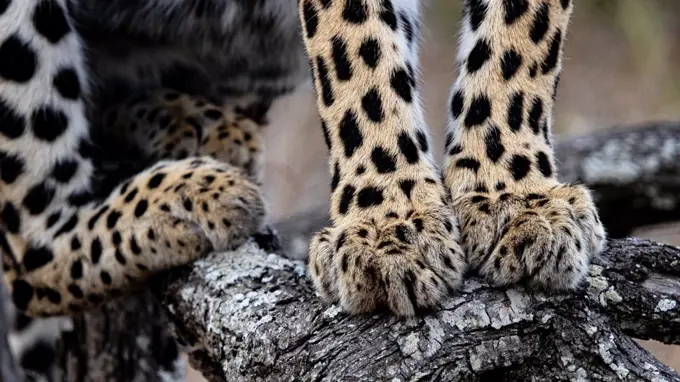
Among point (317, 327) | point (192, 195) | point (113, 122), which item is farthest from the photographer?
point (113, 122)

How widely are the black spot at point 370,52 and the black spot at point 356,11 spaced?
0.08 meters

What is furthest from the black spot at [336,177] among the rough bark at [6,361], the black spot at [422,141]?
the rough bark at [6,361]

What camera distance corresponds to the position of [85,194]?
443 centimetres

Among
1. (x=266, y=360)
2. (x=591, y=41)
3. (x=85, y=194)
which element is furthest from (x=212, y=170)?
(x=591, y=41)

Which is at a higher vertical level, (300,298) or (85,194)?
(85,194)

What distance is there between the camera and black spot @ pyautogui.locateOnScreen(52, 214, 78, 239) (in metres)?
4.31

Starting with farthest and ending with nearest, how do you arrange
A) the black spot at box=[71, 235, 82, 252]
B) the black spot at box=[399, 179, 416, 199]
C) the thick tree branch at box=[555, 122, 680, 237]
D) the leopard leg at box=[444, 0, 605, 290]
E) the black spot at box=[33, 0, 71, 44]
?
the thick tree branch at box=[555, 122, 680, 237], the black spot at box=[33, 0, 71, 44], the black spot at box=[71, 235, 82, 252], the black spot at box=[399, 179, 416, 199], the leopard leg at box=[444, 0, 605, 290]

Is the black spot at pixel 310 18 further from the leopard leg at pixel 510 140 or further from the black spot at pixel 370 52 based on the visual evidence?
the leopard leg at pixel 510 140

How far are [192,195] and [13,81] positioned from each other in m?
0.83

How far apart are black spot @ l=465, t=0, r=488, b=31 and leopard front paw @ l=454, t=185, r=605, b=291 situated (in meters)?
0.60

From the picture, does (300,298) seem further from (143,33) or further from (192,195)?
(143,33)

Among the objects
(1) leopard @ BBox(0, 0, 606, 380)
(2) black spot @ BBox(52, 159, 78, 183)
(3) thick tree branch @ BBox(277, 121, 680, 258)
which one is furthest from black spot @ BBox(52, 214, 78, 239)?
(3) thick tree branch @ BBox(277, 121, 680, 258)

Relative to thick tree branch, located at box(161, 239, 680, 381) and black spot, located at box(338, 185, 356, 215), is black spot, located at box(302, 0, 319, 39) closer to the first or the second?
black spot, located at box(338, 185, 356, 215)

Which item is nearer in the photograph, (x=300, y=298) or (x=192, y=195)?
(x=300, y=298)
